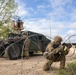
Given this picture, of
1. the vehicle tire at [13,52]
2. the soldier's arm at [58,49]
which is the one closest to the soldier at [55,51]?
the soldier's arm at [58,49]

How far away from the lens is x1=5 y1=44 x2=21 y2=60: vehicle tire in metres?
12.8

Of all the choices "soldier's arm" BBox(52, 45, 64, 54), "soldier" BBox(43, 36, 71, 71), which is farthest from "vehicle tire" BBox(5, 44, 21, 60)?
"soldier's arm" BBox(52, 45, 64, 54)

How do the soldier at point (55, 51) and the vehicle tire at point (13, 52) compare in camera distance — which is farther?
the vehicle tire at point (13, 52)

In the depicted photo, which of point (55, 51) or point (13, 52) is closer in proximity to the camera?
point (55, 51)

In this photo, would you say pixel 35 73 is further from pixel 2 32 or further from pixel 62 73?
pixel 2 32

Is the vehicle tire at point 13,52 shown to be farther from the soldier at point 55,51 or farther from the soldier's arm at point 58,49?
the soldier's arm at point 58,49

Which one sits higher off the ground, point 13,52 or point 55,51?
point 55,51

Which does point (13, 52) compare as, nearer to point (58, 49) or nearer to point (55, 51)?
point (55, 51)

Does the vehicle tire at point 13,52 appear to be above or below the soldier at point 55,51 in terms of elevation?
below

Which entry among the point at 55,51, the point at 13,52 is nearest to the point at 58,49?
the point at 55,51

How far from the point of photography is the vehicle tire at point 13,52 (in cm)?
1284

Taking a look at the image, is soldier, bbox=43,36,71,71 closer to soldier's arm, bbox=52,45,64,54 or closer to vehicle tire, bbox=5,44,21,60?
soldier's arm, bbox=52,45,64,54

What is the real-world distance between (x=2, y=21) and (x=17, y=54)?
53.5 feet

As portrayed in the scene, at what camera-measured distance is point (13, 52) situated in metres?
13.1
